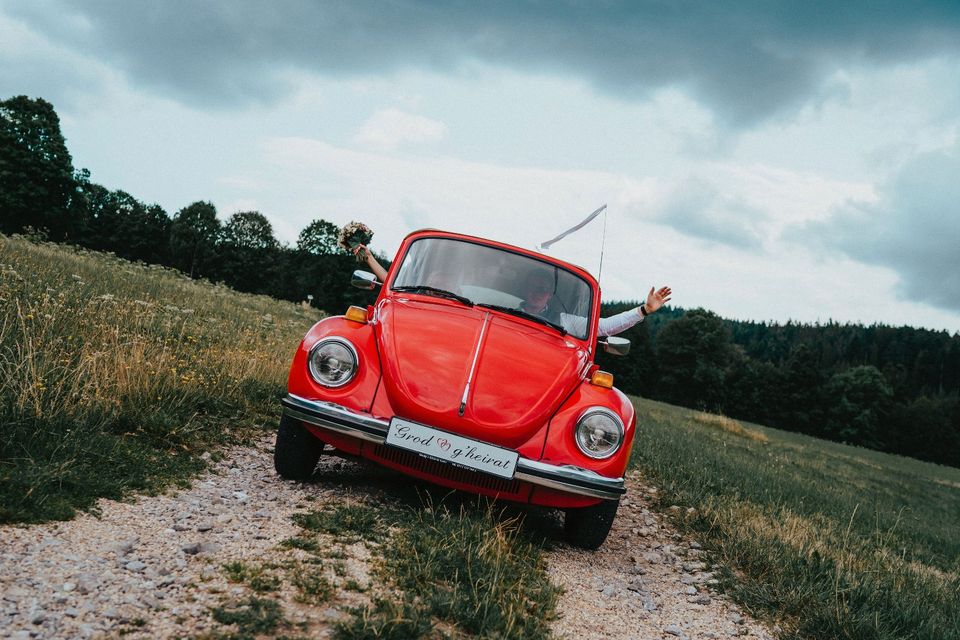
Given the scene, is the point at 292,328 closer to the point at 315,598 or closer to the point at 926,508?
the point at 315,598

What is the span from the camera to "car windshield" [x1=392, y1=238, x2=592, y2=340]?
5.24 metres

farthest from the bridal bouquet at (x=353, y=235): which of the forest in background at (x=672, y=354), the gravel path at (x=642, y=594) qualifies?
the forest in background at (x=672, y=354)

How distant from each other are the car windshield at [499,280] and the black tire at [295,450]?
1.50m

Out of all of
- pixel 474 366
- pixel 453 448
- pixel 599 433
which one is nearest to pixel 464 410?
pixel 453 448

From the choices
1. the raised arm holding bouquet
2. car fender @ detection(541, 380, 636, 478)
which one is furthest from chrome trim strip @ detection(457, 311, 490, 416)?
the raised arm holding bouquet

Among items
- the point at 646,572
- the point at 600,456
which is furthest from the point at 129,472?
the point at 646,572

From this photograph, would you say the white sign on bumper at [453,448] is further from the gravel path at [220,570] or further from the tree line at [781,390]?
the tree line at [781,390]

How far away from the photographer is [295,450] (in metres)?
4.29

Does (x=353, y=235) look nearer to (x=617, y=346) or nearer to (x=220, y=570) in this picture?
(x=617, y=346)

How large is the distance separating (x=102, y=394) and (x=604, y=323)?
165 inches

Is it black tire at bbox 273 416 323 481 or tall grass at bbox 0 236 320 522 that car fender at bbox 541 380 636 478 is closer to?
black tire at bbox 273 416 323 481

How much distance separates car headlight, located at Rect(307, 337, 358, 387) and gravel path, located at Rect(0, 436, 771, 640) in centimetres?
77

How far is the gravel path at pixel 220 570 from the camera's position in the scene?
93.3 inches

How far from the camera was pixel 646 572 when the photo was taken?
14.1 ft
